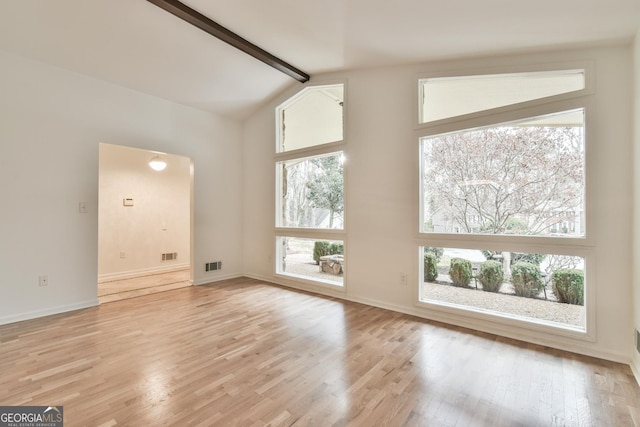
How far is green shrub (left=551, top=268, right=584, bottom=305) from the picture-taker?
9.00ft

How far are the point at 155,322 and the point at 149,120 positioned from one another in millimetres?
3095

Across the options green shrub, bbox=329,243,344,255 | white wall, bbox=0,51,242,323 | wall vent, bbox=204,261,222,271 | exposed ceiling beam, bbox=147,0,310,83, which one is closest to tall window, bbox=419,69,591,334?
green shrub, bbox=329,243,344,255

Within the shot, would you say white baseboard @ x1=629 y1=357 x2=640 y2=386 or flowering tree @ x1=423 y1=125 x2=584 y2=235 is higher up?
flowering tree @ x1=423 y1=125 x2=584 y2=235

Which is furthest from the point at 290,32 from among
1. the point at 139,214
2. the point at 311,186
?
Answer: the point at 139,214

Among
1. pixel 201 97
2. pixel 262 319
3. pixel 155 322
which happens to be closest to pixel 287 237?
pixel 262 319

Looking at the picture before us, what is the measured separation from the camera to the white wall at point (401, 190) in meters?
2.52

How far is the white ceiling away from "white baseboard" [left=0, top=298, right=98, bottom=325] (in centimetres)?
312

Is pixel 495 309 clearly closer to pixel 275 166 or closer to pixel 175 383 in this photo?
pixel 175 383

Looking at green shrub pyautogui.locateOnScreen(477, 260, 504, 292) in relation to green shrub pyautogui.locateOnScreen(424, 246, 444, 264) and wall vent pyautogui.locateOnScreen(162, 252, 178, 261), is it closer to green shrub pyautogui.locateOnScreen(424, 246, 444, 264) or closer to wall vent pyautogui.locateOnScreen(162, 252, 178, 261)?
green shrub pyautogui.locateOnScreen(424, 246, 444, 264)

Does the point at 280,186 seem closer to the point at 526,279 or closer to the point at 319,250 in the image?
the point at 319,250

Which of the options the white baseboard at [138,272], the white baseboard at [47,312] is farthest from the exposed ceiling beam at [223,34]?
the white baseboard at [138,272]

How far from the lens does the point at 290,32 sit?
3.32m

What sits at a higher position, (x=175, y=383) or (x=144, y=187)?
(x=144, y=187)

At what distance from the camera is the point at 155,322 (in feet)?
11.1
